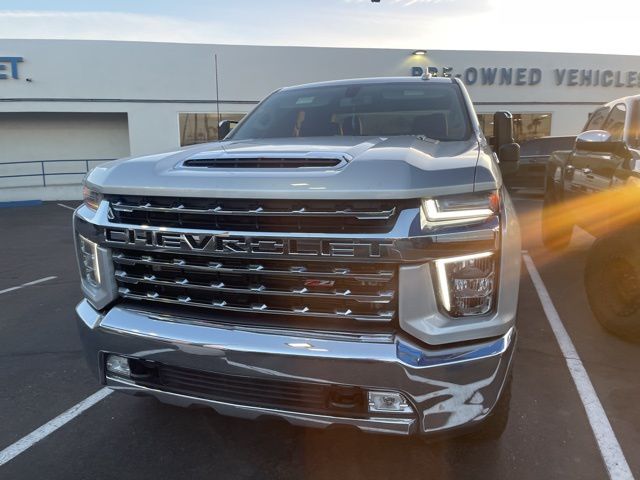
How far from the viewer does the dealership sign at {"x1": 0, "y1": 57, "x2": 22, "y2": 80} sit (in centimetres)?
1844

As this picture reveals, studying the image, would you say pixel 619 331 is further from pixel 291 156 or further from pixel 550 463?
pixel 291 156

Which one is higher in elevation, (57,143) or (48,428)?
(57,143)

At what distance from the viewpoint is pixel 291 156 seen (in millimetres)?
2439

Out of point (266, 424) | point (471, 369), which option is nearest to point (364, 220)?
point (471, 369)

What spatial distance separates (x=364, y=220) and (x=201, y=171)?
0.81 m

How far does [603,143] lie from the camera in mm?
4469

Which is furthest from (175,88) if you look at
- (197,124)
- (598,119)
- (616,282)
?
(616,282)

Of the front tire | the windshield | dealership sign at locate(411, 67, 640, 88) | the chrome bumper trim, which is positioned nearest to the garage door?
dealership sign at locate(411, 67, 640, 88)

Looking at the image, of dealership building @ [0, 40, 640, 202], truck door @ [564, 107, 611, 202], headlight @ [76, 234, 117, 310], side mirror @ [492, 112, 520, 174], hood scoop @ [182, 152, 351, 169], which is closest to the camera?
hood scoop @ [182, 152, 351, 169]

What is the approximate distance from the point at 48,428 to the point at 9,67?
19349 millimetres

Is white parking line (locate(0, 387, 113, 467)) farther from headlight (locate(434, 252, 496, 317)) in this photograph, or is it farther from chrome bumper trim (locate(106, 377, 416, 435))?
headlight (locate(434, 252, 496, 317))

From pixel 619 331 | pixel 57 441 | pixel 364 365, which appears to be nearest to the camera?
pixel 364 365

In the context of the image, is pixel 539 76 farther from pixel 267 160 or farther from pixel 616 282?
pixel 267 160

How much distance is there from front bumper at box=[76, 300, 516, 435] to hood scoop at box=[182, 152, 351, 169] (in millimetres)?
725
